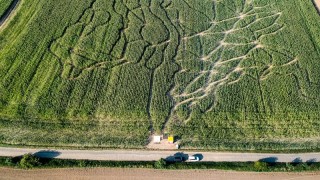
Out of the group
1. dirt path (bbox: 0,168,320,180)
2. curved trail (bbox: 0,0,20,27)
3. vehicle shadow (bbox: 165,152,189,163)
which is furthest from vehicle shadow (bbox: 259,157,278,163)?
curved trail (bbox: 0,0,20,27)

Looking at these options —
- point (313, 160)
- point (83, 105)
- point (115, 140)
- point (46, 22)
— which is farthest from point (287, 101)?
point (46, 22)

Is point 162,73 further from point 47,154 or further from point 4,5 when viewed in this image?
point 4,5

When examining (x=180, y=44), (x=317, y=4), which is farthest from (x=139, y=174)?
(x=317, y=4)

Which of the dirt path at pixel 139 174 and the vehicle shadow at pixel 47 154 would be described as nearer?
the dirt path at pixel 139 174

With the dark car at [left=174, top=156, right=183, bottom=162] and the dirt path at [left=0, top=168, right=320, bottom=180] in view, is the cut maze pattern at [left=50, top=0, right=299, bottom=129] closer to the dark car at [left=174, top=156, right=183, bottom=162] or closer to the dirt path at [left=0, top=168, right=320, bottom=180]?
the dark car at [left=174, top=156, right=183, bottom=162]

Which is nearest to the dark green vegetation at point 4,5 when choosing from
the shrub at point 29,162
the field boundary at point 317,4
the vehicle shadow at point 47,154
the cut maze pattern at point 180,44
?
the cut maze pattern at point 180,44

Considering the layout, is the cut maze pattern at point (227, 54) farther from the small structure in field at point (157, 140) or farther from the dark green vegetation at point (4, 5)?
the dark green vegetation at point (4, 5)
